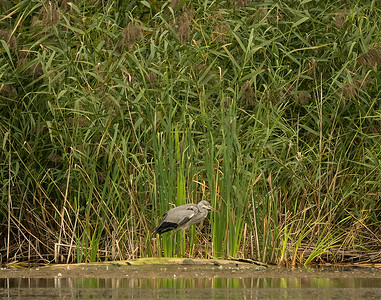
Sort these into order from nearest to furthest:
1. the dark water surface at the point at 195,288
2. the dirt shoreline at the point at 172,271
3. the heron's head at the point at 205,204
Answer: the dark water surface at the point at 195,288 → the dirt shoreline at the point at 172,271 → the heron's head at the point at 205,204

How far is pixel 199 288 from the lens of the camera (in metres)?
6.19

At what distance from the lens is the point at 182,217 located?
23.4ft

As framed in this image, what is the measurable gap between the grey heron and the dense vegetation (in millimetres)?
267

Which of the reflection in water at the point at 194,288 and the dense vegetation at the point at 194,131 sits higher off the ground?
the dense vegetation at the point at 194,131

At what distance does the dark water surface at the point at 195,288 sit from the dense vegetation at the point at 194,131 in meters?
0.94

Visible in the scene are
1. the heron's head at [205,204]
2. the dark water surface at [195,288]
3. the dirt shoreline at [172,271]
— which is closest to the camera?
the dark water surface at [195,288]

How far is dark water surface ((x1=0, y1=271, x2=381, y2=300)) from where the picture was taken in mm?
5777

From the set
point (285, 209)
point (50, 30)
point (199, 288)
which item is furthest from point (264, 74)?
point (199, 288)

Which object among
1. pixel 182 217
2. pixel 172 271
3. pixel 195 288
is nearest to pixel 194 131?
pixel 182 217

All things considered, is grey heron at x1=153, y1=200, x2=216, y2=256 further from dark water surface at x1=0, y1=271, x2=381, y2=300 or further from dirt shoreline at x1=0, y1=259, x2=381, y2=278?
dark water surface at x1=0, y1=271, x2=381, y2=300

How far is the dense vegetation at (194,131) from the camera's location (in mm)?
7855

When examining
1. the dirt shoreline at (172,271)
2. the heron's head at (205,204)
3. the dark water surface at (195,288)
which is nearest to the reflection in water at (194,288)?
the dark water surface at (195,288)

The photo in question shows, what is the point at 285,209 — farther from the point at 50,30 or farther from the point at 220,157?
the point at 50,30

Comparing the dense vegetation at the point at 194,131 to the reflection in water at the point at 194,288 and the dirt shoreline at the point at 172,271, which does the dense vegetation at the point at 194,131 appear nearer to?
the dirt shoreline at the point at 172,271
